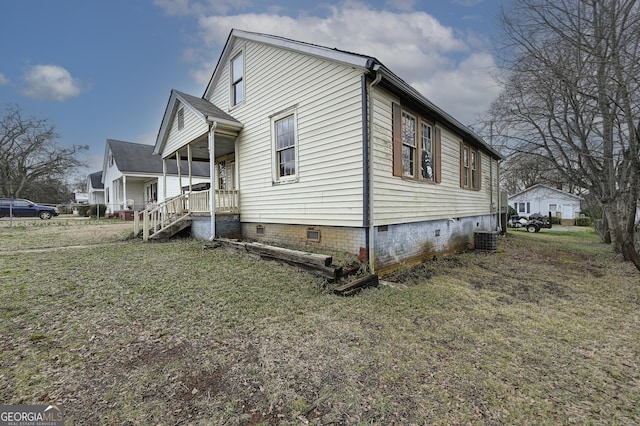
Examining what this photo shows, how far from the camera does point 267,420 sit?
1.96 meters

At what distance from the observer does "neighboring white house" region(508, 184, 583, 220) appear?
3167 centimetres

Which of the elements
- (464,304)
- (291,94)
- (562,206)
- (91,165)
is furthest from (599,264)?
(91,165)

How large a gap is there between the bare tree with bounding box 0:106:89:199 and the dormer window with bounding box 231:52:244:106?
32.4m

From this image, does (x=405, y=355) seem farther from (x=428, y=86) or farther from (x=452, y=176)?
(x=428, y=86)

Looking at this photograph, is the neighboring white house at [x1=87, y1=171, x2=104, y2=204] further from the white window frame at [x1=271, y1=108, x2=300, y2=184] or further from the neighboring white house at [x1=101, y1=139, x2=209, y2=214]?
the white window frame at [x1=271, y1=108, x2=300, y2=184]

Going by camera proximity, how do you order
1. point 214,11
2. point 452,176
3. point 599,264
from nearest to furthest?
point 599,264 < point 452,176 < point 214,11

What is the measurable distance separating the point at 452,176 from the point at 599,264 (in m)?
4.64

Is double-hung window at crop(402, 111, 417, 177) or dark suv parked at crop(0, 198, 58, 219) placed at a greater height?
double-hung window at crop(402, 111, 417, 177)

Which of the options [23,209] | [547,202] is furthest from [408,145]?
[547,202]

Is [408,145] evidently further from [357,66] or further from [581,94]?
[581,94]

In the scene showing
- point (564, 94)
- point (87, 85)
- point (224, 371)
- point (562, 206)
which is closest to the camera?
point (224, 371)

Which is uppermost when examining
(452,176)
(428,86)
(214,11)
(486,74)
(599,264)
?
(214,11)

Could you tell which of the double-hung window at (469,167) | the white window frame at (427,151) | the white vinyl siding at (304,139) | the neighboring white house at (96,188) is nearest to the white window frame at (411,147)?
the white window frame at (427,151)

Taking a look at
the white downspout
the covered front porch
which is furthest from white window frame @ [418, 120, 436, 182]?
the covered front porch
